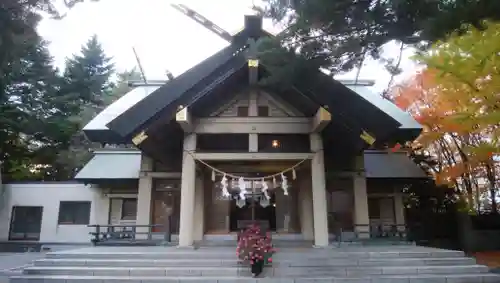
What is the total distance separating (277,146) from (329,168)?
273 cm

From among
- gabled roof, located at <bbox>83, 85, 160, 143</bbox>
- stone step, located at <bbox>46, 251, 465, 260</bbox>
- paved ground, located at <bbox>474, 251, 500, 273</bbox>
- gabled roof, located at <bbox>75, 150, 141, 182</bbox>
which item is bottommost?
paved ground, located at <bbox>474, 251, 500, 273</bbox>

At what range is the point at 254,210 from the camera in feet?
35.8

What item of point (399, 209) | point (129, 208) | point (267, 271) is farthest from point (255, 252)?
point (129, 208)

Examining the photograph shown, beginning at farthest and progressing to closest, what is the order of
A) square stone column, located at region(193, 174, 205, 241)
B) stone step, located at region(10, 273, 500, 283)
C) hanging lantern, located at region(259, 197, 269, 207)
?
hanging lantern, located at region(259, 197, 269, 207), square stone column, located at region(193, 174, 205, 241), stone step, located at region(10, 273, 500, 283)

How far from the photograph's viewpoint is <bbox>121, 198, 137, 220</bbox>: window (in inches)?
516

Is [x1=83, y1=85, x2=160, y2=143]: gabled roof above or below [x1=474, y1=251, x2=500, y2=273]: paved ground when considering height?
above

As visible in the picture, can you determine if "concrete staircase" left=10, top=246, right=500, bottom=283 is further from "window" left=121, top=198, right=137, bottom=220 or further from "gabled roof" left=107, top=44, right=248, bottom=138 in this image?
"window" left=121, top=198, right=137, bottom=220

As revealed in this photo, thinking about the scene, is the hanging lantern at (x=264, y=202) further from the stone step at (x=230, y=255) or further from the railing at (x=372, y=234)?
the stone step at (x=230, y=255)

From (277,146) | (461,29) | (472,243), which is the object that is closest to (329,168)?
(277,146)

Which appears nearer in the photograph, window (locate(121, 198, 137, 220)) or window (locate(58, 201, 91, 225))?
window (locate(121, 198, 137, 220))

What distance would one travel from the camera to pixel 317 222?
333 inches

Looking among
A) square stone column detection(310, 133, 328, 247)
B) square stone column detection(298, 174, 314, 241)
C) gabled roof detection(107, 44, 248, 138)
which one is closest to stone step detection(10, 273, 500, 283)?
square stone column detection(310, 133, 328, 247)

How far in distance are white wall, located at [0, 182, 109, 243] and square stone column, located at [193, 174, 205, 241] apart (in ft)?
16.0

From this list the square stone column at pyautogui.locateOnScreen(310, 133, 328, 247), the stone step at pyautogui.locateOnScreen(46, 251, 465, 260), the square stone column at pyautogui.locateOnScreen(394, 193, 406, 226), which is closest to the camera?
the stone step at pyautogui.locateOnScreen(46, 251, 465, 260)
